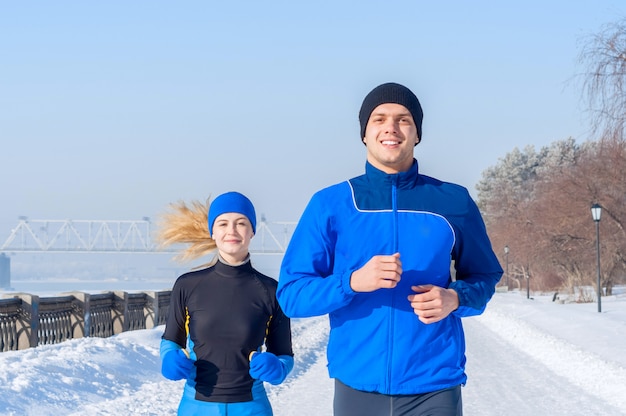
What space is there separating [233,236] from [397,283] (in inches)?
66.8

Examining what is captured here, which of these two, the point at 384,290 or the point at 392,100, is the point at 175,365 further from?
the point at 392,100

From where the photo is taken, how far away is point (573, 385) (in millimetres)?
13336

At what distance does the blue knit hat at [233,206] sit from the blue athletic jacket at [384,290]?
4.40 ft

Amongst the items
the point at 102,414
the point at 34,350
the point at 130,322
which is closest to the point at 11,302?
the point at 34,350

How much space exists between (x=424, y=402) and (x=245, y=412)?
1.38 metres

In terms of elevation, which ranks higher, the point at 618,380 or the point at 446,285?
the point at 446,285

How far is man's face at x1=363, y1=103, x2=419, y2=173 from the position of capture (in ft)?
12.8

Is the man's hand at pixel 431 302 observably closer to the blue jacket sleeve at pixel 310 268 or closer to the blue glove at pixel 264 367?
the blue jacket sleeve at pixel 310 268

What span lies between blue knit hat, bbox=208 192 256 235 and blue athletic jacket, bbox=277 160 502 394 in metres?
1.34

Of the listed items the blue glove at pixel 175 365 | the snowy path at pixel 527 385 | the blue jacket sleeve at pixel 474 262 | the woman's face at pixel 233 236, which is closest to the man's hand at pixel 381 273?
the blue jacket sleeve at pixel 474 262

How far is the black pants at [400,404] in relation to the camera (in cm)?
378

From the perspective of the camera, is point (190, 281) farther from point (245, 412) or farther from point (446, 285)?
point (446, 285)

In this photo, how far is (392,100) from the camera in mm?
3957

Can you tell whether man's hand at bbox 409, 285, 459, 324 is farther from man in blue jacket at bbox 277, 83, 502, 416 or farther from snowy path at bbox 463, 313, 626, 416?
snowy path at bbox 463, 313, 626, 416
